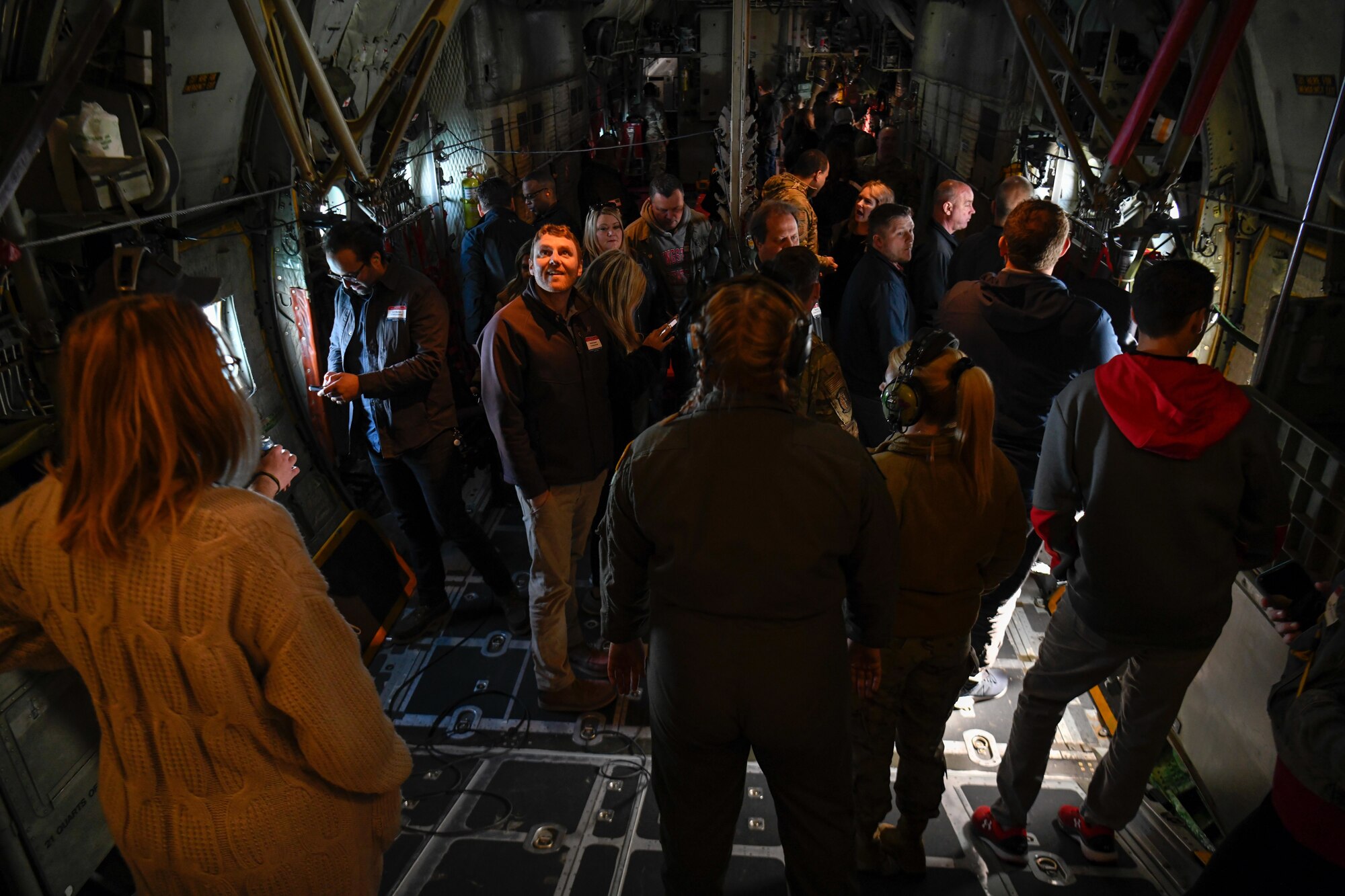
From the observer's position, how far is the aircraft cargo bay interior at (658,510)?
4.76 ft

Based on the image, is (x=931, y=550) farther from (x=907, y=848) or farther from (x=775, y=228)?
(x=775, y=228)

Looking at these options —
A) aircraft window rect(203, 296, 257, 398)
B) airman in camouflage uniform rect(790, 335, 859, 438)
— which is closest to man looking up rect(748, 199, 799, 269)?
airman in camouflage uniform rect(790, 335, 859, 438)

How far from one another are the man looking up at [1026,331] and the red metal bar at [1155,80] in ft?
1.70

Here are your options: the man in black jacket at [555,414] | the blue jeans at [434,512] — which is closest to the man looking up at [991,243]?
the man in black jacket at [555,414]

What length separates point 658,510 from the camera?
1840 millimetres

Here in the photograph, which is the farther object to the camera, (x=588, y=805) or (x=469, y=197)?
(x=469, y=197)

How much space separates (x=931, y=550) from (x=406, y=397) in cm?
259

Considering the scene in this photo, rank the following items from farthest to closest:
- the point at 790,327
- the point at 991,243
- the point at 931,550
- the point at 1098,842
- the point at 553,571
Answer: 1. the point at 991,243
2. the point at 553,571
3. the point at 1098,842
4. the point at 931,550
5. the point at 790,327

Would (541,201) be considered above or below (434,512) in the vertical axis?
above

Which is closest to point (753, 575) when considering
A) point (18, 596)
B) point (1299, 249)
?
point (18, 596)

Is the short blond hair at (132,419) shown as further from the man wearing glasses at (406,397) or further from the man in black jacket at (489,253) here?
the man in black jacket at (489,253)

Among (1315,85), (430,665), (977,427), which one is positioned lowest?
(430,665)

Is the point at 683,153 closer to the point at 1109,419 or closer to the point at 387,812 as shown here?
the point at 1109,419

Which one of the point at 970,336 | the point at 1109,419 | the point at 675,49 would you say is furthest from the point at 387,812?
the point at 675,49
